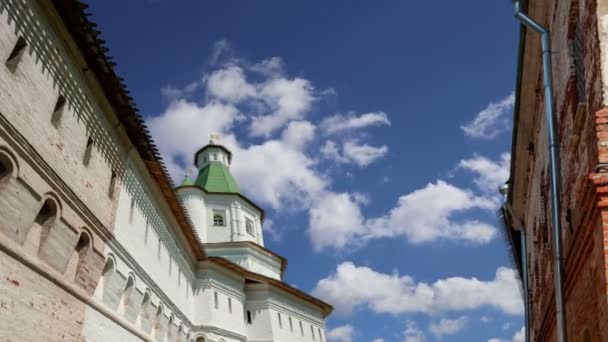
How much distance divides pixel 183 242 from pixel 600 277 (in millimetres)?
21132

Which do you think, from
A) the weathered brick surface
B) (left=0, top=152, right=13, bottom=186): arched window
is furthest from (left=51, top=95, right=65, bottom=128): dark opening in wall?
the weathered brick surface

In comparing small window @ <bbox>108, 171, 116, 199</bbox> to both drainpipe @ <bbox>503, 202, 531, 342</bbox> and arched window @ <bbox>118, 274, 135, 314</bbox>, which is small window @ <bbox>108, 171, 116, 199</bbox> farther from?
drainpipe @ <bbox>503, 202, 531, 342</bbox>

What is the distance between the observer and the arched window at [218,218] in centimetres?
4197

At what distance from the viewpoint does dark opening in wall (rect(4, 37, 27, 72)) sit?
11.4 meters

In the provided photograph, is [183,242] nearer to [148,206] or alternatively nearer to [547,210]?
[148,206]

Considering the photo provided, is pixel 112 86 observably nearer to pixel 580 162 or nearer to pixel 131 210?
pixel 131 210

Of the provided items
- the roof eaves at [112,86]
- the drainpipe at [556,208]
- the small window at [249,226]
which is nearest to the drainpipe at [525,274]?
the drainpipe at [556,208]

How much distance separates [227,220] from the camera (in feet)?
138

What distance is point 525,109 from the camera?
502 inches

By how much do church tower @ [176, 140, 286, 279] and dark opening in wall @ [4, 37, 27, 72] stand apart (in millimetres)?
28439

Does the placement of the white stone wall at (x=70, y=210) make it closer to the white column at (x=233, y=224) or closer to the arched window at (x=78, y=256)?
the arched window at (x=78, y=256)

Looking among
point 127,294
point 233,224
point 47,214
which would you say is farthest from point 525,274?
point 233,224

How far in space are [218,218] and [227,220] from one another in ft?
1.97

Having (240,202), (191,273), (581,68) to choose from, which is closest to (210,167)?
(240,202)
